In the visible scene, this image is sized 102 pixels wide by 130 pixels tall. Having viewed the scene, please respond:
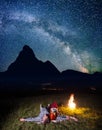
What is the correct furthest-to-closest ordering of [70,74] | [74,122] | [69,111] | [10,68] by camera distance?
[70,74], [10,68], [69,111], [74,122]

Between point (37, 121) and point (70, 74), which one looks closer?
point (37, 121)

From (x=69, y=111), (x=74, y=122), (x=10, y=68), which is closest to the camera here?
(x=74, y=122)

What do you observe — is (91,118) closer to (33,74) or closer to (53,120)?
(53,120)

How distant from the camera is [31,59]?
139 metres

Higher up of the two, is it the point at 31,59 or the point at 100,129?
the point at 31,59

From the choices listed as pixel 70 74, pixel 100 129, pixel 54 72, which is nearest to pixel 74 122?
pixel 100 129

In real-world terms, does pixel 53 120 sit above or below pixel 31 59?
below

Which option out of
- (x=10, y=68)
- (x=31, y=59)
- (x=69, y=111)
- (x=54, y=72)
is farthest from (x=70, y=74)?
(x=69, y=111)

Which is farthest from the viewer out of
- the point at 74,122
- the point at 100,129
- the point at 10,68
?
the point at 10,68

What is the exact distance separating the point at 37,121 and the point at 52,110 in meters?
0.94

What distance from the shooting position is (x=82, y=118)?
13.6 meters

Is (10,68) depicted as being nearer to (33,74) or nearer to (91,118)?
(33,74)

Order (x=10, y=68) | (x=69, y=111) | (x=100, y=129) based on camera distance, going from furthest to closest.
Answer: (x=10, y=68) < (x=69, y=111) < (x=100, y=129)

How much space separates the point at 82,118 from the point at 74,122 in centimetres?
107
